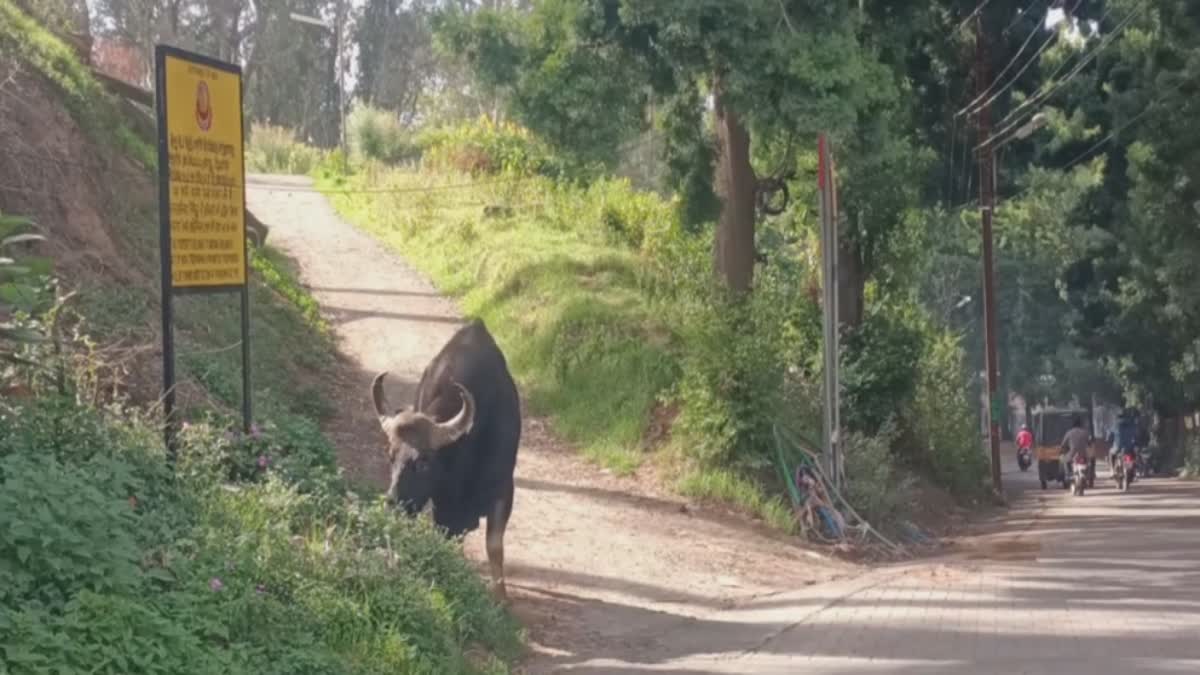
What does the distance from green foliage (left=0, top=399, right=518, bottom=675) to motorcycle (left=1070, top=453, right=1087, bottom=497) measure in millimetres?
27869

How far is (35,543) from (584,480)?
43.7 ft

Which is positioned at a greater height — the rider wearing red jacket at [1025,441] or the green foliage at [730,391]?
the green foliage at [730,391]

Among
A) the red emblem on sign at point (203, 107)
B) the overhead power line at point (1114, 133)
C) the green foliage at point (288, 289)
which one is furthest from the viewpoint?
the overhead power line at point (1114, 133)

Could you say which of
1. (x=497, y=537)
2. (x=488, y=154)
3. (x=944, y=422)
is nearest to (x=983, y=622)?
(x=497, y=537)

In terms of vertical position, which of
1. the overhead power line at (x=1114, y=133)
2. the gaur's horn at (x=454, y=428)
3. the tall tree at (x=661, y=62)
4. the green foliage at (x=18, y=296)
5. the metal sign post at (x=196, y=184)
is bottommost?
the gaur's horn at (x=454, y=428)

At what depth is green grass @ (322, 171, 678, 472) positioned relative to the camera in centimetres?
2312

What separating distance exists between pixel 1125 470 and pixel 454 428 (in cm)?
2812

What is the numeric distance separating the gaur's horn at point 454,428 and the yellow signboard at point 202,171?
244cm

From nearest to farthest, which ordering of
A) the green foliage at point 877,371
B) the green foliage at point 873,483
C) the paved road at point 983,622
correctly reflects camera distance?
the paved road at point 983,622, the green foliage at point 873,483, the green foliage at point 877,371

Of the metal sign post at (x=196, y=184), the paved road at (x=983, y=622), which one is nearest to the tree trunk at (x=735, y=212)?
the paved road at (x=983, y=622)

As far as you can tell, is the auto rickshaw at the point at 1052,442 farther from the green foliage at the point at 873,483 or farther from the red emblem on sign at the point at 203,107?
the red emblem on sign at the point at 203,107

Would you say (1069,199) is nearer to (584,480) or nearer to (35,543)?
(584,480)

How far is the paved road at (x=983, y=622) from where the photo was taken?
1099 centimetres

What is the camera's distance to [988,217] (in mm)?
32094
